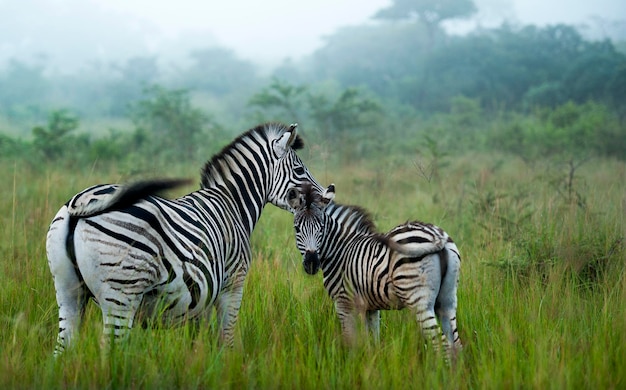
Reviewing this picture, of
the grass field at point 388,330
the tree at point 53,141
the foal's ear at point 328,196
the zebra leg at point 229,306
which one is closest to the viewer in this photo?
the grass field at point 388,330

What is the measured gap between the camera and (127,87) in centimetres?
4897

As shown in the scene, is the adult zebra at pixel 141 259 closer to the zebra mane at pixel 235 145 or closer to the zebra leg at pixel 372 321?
the zebra mane at pixel 235 145

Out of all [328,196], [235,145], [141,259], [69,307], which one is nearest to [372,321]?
[328,196]

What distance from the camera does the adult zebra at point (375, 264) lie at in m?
4.27

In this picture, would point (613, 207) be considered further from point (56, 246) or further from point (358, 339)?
point (56, 246)

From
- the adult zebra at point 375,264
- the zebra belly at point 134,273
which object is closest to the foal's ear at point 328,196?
the adult zebra at point 375,264

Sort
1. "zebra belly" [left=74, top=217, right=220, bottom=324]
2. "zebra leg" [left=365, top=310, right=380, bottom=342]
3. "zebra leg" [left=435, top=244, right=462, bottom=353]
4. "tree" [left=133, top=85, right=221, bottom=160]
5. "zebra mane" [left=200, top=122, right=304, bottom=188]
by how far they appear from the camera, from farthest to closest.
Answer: "tree" [left=133, top=85, right=221, bottom=160]
"zebra mane" [left=200, top=122, right=304, bottom=188]
"zebra leg" [left=365, top=310, right=380, bottom=342]
"zebra leg" [left=435, top=244, right=462, bottom=353]
"zebra belly" [left=74, top=217, right=220, bottom=324]

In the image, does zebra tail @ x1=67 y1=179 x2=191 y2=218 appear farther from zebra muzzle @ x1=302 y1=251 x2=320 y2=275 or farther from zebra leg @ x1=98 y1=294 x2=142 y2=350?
zebra muzzle @ x1=302 y1=251 x2=320 y2=275

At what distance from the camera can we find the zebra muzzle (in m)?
4.89

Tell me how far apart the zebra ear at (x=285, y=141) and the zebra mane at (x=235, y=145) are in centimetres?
10

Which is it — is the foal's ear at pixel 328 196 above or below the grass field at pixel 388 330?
above

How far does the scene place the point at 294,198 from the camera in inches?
202

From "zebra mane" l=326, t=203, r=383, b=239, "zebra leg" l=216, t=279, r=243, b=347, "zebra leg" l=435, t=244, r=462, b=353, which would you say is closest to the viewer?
"zebra leg" l=435, t=244, r=462, b=353

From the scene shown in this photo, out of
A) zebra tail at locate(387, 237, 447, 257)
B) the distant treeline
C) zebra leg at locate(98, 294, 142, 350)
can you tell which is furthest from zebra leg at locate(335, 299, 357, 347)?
the distant treeline
